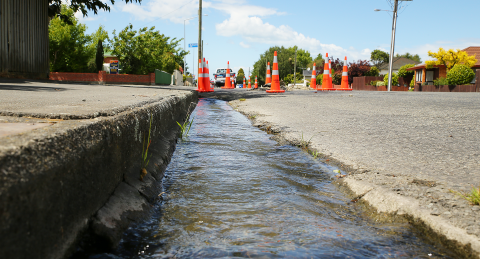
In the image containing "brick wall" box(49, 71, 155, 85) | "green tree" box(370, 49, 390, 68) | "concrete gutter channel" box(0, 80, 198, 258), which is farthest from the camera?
"green tree" box(370, 49, 390, 68)

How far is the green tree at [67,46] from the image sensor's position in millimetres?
26266

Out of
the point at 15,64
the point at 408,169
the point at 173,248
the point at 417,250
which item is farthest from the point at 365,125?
the point at 15,64

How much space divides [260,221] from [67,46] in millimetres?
29280

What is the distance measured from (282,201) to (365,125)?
294 centimetres

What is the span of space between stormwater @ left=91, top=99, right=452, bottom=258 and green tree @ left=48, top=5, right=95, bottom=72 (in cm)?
2689

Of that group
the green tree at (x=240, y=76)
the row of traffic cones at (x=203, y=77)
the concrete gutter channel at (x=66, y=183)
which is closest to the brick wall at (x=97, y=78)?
the row of traffic cones at (x=203, y=77)

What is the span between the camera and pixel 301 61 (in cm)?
11169

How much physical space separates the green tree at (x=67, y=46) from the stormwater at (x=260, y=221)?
26.9 metres

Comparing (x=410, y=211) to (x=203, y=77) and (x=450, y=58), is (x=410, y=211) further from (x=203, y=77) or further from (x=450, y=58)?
A: (x=450, y=58)

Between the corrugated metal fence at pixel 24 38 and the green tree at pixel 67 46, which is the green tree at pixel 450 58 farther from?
the corrugated metal fence at pixel 24 38

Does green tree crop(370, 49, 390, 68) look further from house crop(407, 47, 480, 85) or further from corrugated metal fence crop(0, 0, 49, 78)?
corrugated metal fence crop(0, 0, 49, 78)

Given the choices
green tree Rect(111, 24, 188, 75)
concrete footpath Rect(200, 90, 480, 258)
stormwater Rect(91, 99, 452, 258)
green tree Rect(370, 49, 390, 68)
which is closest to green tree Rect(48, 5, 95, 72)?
green tree Rect(111, 24, 188, 75)

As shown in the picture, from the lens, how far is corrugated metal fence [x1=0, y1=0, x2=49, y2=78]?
12.4 metres

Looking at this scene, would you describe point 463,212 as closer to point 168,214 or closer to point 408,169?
point 408,169
